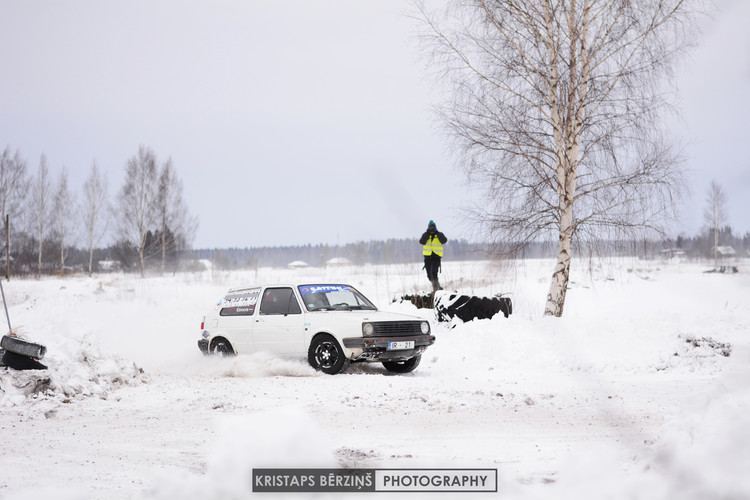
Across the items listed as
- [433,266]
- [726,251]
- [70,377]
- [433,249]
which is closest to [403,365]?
[70,377]

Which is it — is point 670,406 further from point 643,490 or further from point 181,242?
point 181,242

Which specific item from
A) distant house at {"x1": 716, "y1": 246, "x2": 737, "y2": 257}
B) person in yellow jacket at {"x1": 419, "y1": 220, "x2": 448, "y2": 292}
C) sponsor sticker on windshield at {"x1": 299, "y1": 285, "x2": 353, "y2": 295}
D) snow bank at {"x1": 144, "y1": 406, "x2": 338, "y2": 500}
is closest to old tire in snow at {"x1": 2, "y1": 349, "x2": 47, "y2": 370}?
sponsor sticker on windshield at {"x1": 299, "y1": 285, "x2": 353, "y2": 295}

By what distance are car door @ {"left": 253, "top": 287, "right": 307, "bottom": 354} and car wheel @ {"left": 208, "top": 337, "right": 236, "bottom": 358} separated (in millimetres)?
743

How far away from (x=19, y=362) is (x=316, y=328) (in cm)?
457

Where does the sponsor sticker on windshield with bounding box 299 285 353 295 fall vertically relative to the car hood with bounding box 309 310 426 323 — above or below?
above

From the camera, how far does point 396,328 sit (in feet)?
36.6

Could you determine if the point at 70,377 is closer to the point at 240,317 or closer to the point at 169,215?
the point at 240,317

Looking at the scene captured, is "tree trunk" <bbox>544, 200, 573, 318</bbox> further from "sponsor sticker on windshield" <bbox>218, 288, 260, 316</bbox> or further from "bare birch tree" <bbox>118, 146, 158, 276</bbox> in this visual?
"bare birch tree" <bbox>118, 146, 158, 276</bbox>

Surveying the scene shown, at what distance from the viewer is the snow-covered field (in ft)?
12.8

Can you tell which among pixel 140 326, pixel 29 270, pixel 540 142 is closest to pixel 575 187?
pixel 540 142

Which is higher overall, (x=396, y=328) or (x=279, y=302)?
(x=279, y=302)

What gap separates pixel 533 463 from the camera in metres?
5.10


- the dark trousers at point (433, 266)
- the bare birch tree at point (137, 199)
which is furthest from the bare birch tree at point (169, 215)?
the dark trousers at point (433, 266)

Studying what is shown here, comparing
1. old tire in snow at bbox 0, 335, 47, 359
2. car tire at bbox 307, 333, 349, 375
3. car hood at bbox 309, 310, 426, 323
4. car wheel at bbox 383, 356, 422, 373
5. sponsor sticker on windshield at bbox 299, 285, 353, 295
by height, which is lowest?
car wheel at bbox 383, 356, 422, 373
